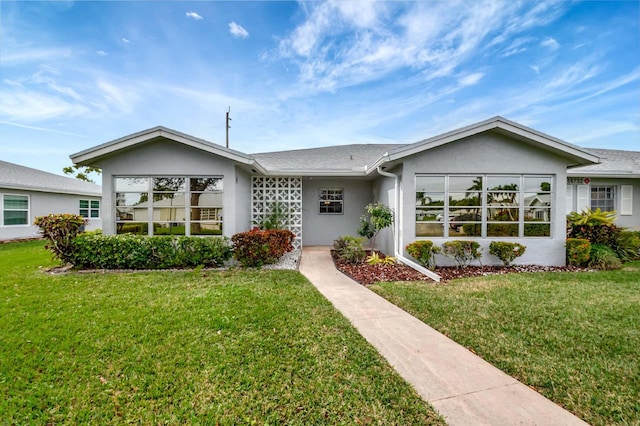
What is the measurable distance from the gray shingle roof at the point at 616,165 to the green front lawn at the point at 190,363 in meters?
11.6

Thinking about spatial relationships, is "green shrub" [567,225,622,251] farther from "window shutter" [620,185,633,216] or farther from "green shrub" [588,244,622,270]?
"window shutter" [620,185,633,216]

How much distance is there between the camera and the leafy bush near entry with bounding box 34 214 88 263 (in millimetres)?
7582

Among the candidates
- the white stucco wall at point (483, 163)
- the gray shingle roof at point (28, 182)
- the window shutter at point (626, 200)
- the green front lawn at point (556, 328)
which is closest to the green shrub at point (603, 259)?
the green front lawn at point (556, 328)

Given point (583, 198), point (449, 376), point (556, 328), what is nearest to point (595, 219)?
point (583, 198)

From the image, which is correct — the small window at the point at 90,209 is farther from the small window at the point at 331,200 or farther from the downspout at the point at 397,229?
the downspout at the point at 397,229

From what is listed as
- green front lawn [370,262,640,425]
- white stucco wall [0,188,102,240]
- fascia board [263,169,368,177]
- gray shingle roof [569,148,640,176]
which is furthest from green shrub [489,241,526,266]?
white stucco wall [0,188,102,240]

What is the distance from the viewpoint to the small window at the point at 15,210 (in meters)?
13.4

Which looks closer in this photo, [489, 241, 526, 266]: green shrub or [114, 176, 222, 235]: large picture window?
[489, 241, 526, 266]: green shrub

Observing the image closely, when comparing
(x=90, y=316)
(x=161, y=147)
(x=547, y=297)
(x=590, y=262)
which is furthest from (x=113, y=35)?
(x=590, y=262)

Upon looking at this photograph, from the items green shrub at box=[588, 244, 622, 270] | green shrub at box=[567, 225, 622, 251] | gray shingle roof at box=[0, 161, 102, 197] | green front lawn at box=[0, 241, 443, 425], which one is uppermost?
gray shingle roof at box=[0, 161, 102, 197]

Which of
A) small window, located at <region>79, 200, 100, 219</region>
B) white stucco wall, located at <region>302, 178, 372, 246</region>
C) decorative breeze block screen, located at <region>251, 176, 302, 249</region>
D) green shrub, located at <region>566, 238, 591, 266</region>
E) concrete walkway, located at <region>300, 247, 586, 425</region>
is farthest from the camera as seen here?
small window, located at <region>79, 200, 100, 219</region>

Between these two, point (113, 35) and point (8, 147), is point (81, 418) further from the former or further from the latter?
point (8, 147)

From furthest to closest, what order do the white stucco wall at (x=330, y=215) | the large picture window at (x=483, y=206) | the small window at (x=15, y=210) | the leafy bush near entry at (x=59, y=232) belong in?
the small window at (x=15, y=210) → the white stucco wall at (x=330, y=215) → the large picture window at (x=483, y=206) → the leafy bush near entry at (x=59, y=232)

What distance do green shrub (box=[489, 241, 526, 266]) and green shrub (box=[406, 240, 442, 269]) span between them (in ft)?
5.59
